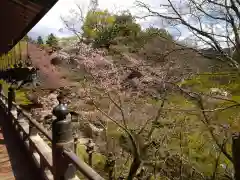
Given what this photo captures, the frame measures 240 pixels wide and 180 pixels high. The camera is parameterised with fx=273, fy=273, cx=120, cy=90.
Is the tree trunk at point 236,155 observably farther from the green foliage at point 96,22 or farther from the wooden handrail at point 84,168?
the green foliage at point 96,22

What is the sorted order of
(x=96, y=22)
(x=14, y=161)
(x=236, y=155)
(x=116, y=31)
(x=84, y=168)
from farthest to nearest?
(x=96, y=22), (x=116, y=31), (x=14, y=161), (x=84, y=168), (x=236, y=155)

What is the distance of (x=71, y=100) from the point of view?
Result: 20594 mm

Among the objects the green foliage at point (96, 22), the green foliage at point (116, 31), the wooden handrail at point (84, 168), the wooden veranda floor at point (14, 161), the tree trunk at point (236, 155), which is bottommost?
the wooden veranda floor at point (14, 161)

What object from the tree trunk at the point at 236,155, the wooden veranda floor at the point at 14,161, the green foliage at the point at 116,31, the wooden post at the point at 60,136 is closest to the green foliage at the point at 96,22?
the green foliage at the point at 116,31

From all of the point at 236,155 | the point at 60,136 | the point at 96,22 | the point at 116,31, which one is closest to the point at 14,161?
the point at 60,136

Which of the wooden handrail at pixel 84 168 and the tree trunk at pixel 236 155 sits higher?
the tree trunk at pixel 236 155

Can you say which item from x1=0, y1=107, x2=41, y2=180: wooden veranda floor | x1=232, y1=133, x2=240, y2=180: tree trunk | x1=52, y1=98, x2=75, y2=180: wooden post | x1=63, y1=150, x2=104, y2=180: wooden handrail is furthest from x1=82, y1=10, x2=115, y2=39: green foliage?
x1=232, y1=133, x2=240, y2=180: tree trunk

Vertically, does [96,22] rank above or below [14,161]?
above

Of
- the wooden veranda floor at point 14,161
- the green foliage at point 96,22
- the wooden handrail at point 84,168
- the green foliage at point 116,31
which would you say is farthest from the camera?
the green foliage at point 96,22

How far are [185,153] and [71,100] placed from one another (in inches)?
417

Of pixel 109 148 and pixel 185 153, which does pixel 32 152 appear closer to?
pixel 185 153

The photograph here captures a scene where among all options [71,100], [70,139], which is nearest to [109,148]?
[71,100]

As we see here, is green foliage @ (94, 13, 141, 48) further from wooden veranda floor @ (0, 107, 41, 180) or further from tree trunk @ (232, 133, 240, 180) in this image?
tree trunk @ (232, 133, 240, 180)

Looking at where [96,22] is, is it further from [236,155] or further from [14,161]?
[236,155]
